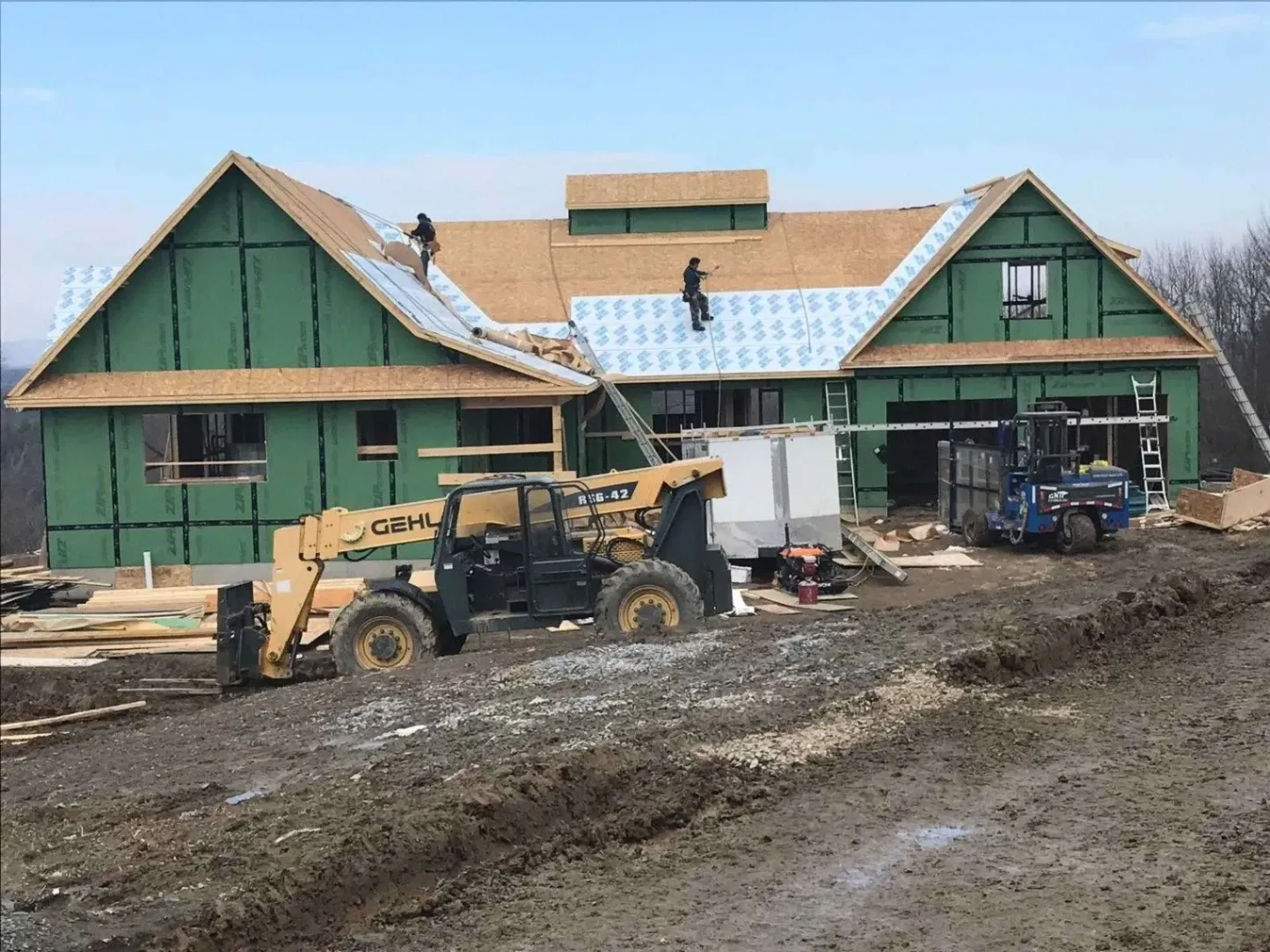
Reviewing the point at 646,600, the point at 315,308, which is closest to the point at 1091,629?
the point at 646,600

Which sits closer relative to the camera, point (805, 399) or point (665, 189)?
point (805, 399)

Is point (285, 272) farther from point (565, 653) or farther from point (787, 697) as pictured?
point (787, 697)

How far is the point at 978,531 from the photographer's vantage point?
22.6 metres

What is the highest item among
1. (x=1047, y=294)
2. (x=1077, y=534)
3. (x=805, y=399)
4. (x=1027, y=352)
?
(x=1047, y=294)

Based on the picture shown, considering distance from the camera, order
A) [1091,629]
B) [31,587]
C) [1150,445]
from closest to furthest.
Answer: [1091,629] < [31,587] < [1150,445]

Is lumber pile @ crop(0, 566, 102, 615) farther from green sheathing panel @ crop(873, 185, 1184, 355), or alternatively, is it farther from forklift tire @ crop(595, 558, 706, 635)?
green sheathing panel @ crop(873, 185, 1184, 355)

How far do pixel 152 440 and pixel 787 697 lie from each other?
16.7 metres

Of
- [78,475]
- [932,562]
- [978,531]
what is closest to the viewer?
[932,562]

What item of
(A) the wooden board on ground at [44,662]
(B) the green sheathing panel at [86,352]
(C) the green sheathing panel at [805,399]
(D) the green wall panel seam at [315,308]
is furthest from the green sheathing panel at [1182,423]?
(A) the wooden board on ground at [44,662]

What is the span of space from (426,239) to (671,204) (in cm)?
712

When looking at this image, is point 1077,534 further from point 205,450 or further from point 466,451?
point 205,450

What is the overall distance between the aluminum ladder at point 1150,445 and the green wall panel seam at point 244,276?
16.2 m

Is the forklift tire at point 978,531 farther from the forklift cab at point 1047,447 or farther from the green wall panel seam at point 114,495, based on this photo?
the green wall panel seam at point 114,495

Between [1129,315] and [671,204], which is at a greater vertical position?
[671,204]
